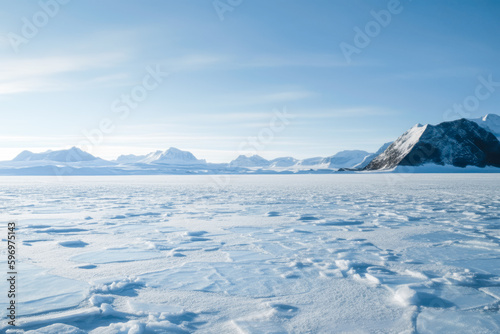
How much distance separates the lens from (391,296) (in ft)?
10.7

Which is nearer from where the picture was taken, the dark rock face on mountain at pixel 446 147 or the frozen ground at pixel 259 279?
the frozen ground at pixel 259 279

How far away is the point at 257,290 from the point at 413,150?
137631 millimetres

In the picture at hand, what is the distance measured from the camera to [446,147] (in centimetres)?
12550

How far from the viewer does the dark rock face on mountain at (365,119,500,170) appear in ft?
404

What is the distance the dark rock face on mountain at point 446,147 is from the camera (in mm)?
123062

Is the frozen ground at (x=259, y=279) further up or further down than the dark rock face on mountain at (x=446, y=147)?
further down

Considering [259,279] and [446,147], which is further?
[446,147]

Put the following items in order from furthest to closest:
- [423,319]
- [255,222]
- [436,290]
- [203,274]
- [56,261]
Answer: [255,222]
[56,261]
[203,274]
[436,290]
[423,319]

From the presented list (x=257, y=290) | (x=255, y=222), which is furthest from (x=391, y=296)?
(x=255, y=222)

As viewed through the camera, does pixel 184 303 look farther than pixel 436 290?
No

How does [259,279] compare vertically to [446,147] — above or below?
below

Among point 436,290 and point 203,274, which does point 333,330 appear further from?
point 203,274

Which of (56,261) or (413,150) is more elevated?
(413,150)

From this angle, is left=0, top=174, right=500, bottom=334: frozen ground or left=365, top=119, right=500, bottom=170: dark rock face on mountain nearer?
left=0, top=174, right=500, bottom=334: frozen ground
